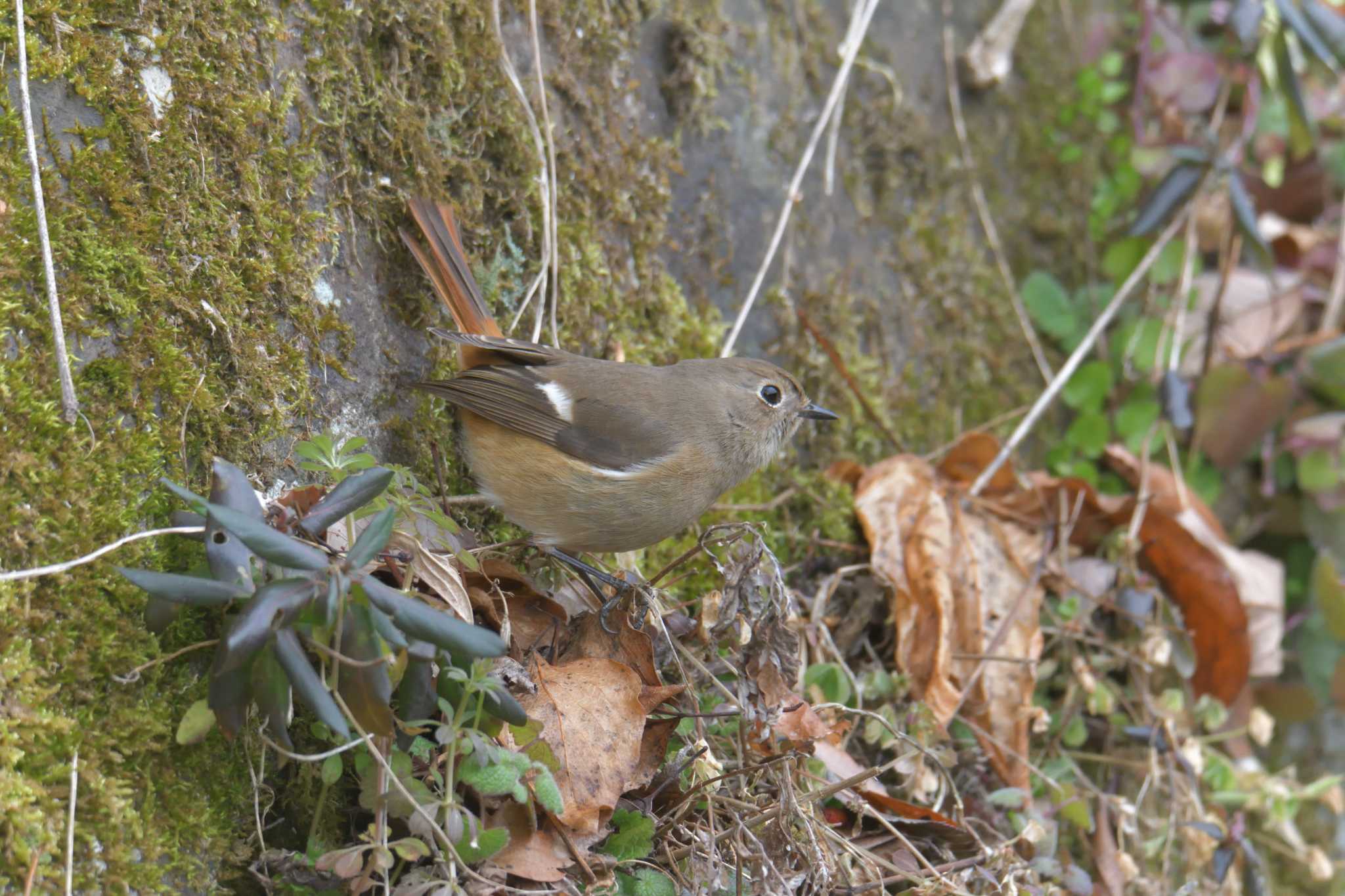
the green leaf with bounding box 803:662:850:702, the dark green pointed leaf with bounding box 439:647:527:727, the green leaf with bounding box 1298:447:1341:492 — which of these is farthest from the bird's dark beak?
A: the green leaf with bounding box 1298:447:1341:492

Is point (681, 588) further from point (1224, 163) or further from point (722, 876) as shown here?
point (1224, 163)

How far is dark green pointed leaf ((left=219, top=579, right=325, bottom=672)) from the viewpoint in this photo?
1.89 m

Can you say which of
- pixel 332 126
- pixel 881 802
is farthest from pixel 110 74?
pixel 881 802

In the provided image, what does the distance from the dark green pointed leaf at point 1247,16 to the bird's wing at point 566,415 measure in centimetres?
294

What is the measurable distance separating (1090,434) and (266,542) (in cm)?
343

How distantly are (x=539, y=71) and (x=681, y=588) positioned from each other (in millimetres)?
1516

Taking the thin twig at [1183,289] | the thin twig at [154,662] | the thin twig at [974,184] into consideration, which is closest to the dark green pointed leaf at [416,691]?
the thin twig at [154,662]

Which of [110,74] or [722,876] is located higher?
[110,74]

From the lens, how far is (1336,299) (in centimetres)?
472

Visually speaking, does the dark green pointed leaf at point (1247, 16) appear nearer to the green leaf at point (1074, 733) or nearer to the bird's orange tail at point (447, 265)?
the green leaf at point (1074, 733)

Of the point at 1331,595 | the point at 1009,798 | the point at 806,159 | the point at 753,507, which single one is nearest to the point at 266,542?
the point at 753,507

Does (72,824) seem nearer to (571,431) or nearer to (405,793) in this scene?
(405,793)

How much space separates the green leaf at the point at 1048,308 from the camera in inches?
186

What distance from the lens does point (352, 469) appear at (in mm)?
2414
